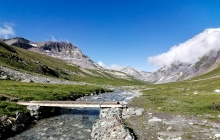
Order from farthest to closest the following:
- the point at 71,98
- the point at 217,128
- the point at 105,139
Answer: the point at 71,98
the point at 217,128
the point at 105,139

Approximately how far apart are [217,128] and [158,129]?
6812 mm

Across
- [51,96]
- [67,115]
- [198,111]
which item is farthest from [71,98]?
[198,111]

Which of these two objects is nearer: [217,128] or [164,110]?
[217,128]

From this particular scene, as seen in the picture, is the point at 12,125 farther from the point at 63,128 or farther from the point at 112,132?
the point at 112,132

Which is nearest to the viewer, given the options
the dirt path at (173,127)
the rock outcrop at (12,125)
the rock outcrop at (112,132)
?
the rock outcrop at (112,132)

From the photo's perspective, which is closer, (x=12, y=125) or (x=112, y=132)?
(x=112, y=132)

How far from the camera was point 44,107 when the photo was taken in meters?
50.1

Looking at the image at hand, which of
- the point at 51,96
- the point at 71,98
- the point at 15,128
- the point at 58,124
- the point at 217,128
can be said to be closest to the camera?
the point at 217,128

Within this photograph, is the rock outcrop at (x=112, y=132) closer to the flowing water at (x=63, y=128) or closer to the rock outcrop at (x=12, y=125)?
the flowing water at (x=63, y=128)

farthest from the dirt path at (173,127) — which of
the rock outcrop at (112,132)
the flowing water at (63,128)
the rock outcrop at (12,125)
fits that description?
the rock outcrop at (12,125)

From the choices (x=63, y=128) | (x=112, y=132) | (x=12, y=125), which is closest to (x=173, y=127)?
(x=112, y=132)

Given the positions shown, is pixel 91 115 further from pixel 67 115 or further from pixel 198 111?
A: pixel 198 111

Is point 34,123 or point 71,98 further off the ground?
point 71,98

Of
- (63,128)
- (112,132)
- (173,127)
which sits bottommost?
(63,128)
